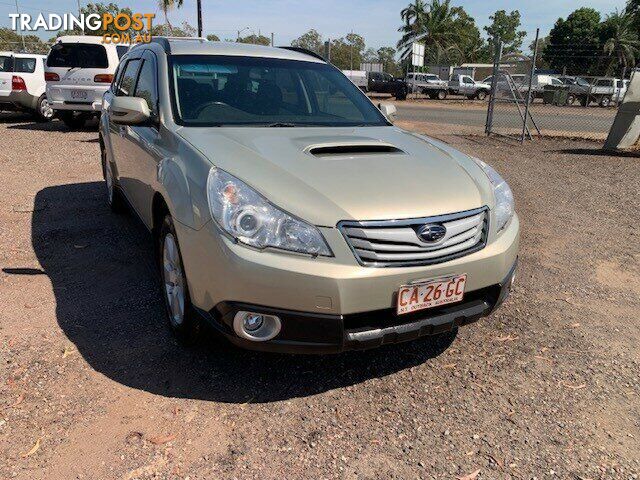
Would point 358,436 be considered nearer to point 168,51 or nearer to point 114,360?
point 114,360

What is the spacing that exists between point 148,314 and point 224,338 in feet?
3.98

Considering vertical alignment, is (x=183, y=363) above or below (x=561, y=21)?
below

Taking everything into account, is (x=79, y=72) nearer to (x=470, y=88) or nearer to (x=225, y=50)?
(x=225, y=50)

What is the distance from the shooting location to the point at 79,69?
37.4 feet

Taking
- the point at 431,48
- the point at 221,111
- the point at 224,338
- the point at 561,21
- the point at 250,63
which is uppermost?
the point at 561,21

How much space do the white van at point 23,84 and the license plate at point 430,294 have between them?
43.4 ft

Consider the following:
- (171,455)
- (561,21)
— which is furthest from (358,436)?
(561,21)

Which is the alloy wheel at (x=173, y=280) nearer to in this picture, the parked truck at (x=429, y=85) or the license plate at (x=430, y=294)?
the license plate at (x=430, y=294)

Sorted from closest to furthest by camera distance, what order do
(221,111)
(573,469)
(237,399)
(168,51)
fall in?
1. (573,469)
2. (237,399)
3. (221,111)
4. (168,51)

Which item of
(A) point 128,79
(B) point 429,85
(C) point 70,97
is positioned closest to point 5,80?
(C) point 70,97

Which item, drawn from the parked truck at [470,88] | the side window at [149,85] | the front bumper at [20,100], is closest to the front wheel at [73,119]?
the front bumper at [20,100]

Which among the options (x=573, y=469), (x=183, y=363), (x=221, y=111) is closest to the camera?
(x=573, y=469)

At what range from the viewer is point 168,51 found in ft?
12.2

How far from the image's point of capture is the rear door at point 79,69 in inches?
448
